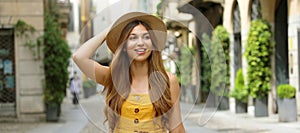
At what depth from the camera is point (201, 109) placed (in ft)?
9.80

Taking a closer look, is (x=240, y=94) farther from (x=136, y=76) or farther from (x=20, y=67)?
(x=136, y=76)

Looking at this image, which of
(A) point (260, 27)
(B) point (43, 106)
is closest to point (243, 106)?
(A) point (260, 27)

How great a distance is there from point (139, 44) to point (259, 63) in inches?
536

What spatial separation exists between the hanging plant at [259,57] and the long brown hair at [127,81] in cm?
1325

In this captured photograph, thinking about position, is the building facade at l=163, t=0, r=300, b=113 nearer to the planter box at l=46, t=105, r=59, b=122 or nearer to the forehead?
the planter box at l=46, t=105, r=59, b=122

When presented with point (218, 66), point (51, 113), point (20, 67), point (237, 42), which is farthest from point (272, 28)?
point (218, 66)

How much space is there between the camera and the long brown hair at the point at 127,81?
250cm

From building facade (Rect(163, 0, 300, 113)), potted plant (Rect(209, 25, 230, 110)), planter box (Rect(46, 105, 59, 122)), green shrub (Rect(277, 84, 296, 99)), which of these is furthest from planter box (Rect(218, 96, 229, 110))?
potted plant (Rect(209, 25, 230, 110))

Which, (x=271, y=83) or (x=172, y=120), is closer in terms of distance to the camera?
(x=172, y=120)

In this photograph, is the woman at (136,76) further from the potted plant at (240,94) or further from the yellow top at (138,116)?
the potted plant at (240,94)

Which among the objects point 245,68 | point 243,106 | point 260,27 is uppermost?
point 260,27

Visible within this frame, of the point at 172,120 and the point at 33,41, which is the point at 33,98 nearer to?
the point at 33,41

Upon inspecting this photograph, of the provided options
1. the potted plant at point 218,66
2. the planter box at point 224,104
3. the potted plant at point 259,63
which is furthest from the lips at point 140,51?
the planter box at point 224,104

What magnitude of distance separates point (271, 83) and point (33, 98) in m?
6.56
